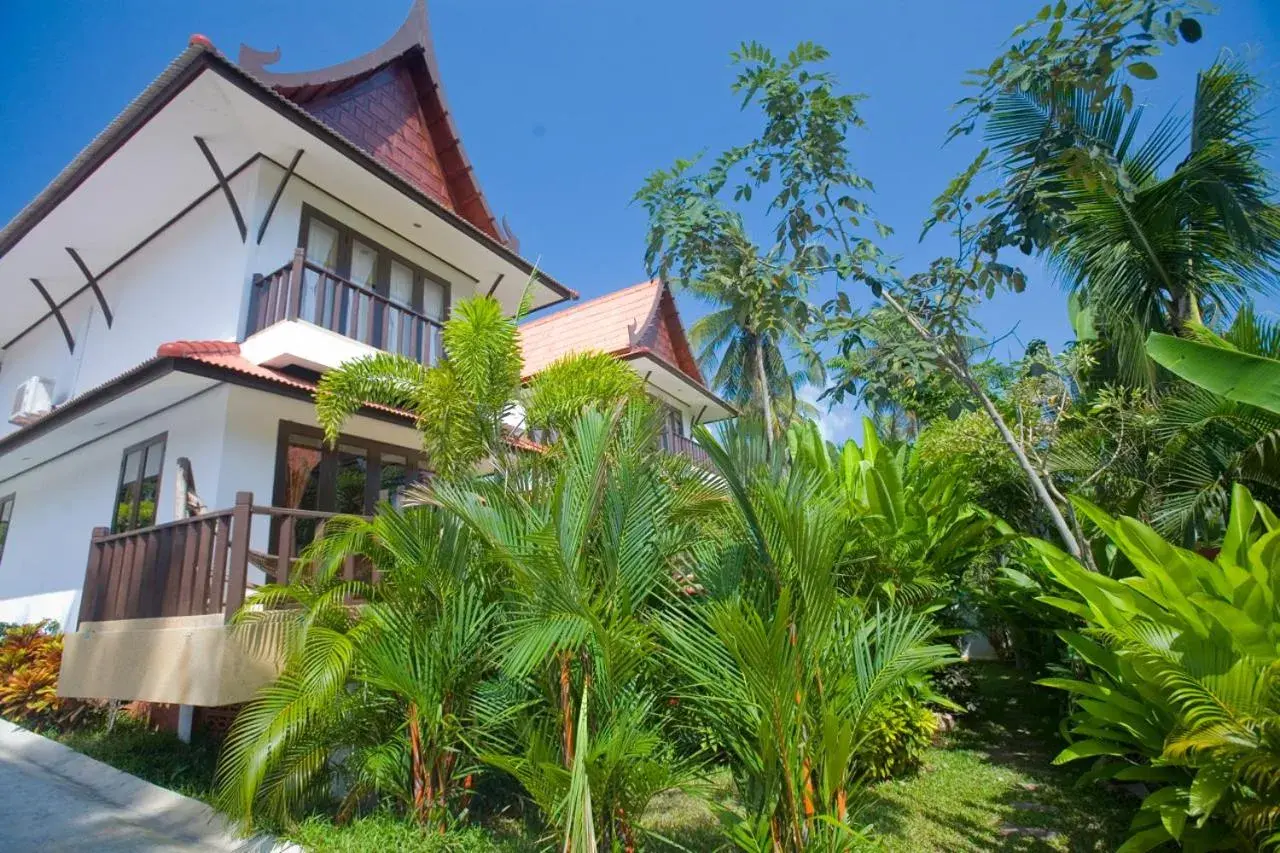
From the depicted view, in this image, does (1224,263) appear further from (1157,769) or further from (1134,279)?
(1157,769)

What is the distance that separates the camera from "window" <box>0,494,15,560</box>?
1241cm

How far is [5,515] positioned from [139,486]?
5746 millimetres

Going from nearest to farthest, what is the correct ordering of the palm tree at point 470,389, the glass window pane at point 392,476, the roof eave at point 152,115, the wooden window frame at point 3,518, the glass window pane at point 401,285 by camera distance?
the palm tree at point 470,389
the roof eave at point 152,115
the glass window pane at point 392,476
the glass window pane at point 401,285
the wooden window frame at point 3,518

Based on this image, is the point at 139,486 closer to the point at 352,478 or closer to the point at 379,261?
the point at 352,478

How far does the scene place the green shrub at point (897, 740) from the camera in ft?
18.3

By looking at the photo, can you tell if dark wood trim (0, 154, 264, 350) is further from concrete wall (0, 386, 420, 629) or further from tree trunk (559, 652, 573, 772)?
tree trunk (559, 652, 573, 772)

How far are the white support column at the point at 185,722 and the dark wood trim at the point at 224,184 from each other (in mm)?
5500

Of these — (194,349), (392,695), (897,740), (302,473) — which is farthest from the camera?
(302,473)

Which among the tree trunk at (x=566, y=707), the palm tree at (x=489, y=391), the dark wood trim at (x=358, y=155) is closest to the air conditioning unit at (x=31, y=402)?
the dark wood trim at (x=358, y=155)

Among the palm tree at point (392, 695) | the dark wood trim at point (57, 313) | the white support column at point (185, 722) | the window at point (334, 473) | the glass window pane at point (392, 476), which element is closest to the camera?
the palm tree at point (392, 695)

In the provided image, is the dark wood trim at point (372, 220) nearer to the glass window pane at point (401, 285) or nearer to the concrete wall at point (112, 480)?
the glass window pane at point (401, 285)

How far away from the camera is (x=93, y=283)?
36.4 feet

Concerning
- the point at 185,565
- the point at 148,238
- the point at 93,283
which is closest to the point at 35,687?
the point at 185,565

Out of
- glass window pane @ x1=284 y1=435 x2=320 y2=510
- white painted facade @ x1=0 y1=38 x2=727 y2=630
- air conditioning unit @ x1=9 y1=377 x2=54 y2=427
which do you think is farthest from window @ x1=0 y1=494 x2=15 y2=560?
glass window pane @ x1=284 y1=435 x2=320 y2=510
